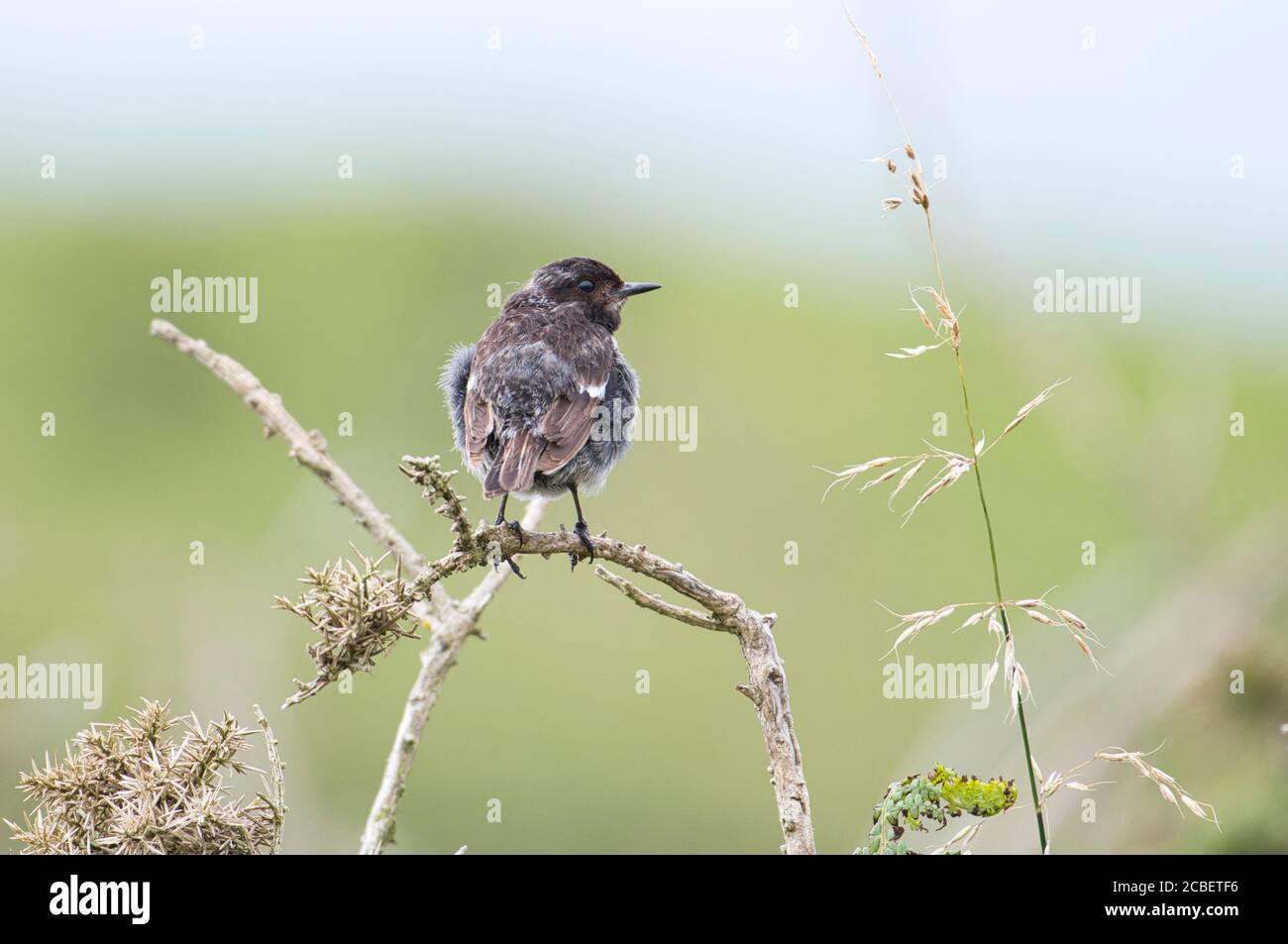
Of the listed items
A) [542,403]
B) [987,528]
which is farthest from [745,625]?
→ [542,403]

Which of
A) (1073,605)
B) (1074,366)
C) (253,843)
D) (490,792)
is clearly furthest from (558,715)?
(253,843)

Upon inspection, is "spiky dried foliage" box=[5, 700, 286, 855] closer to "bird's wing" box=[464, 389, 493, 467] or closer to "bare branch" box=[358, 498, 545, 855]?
"bare branch" box=[358, 498, 545, 855]

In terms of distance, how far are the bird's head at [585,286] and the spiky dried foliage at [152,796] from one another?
3.72 m

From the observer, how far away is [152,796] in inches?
96.7

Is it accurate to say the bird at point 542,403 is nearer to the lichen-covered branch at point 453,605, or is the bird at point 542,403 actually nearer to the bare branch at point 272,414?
the lichen-covered branch at point 453,605

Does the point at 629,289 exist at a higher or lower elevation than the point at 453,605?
higher

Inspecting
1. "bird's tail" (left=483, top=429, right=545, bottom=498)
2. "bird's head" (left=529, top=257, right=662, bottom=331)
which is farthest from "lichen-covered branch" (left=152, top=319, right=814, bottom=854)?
"bird's head" (left=529, top=257, right=662, bottom=331)

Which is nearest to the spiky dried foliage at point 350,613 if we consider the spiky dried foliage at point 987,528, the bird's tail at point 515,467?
the spiky dried foliage at point 987,528

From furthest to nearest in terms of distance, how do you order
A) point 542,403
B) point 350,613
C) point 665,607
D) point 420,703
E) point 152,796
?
1. point 542,403
2. point 420,703
3. point 665,607
4. point 350,613
5. point 152,796

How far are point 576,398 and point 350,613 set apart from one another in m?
2.64

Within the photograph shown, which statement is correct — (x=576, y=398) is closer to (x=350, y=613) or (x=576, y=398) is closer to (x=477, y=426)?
(x=477, y=426)

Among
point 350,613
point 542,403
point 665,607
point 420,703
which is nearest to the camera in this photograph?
point 350,613
